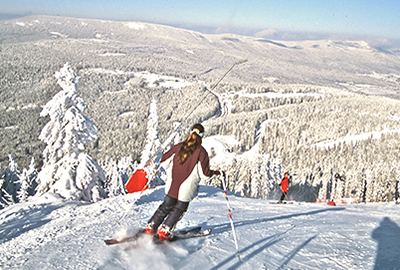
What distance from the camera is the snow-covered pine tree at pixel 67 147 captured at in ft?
48.2

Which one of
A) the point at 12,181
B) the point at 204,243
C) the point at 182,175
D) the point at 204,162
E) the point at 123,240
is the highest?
the point at 204,162

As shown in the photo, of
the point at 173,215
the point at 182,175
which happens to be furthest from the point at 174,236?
the point at 182,175

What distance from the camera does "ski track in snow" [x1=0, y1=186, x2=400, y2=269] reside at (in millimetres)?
4156

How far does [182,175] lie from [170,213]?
0.72m

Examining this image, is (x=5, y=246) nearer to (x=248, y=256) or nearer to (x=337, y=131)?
(x=248, y=256)

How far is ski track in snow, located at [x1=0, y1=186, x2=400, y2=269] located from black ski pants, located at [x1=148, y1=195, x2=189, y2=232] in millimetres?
340

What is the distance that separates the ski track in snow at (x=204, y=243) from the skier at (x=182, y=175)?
0.39m

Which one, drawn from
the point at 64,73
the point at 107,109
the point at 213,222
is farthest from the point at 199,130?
the point at 107,109

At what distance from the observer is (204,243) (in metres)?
5.02

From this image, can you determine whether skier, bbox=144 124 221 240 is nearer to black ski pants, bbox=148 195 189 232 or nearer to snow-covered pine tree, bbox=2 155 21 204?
black ski pants, bbox=148 195 189 232

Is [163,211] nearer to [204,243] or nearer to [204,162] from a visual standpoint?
[204,243]

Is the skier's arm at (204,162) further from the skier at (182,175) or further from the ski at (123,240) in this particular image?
the ski at (123,240)

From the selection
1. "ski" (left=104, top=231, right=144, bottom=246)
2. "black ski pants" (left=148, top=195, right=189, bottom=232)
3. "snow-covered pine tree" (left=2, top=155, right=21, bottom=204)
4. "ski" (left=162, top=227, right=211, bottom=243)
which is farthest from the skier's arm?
"snow-covered pine tree" (left=2, top=155, right=21, bottom=204)

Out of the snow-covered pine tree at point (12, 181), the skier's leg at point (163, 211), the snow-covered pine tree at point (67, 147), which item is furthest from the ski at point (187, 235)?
the snow-covered pine tree at point (12, 181)
